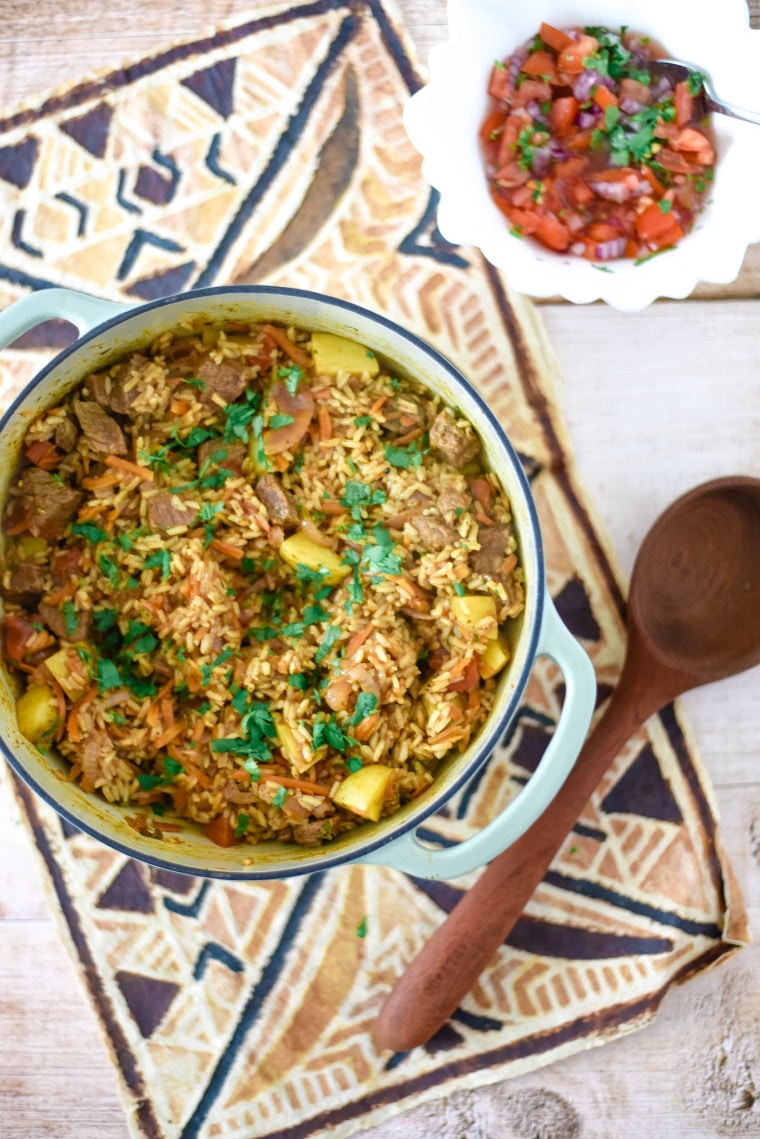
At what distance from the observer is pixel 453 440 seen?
1905 mm

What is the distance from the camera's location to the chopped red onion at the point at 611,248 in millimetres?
2100

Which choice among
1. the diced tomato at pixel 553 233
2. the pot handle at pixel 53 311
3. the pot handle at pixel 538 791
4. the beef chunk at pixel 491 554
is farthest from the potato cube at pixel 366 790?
the diced tomato at pixel 553 233

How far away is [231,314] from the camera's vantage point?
1.96m

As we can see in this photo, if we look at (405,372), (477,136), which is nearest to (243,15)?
(477,136)

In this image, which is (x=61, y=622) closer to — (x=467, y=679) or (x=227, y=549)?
(x=227, y=549)

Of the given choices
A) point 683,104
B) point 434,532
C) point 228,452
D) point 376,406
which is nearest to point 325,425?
point 376,406

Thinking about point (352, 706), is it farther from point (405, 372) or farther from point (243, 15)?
point (243, 15)

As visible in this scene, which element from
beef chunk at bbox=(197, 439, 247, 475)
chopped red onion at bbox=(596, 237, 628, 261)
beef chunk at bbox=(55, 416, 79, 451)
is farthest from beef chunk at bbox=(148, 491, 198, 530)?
chopped red onion at bbox=(596, 237, 628, 261)

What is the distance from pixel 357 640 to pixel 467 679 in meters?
0.25

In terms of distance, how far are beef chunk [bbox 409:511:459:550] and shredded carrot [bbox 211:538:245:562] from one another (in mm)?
392

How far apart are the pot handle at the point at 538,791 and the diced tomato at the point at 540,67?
4.14 feet

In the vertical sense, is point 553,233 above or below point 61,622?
above

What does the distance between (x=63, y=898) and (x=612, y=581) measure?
1.60m

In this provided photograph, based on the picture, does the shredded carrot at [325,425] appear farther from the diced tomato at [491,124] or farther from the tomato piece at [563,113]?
the tomato piece at [563,113]
